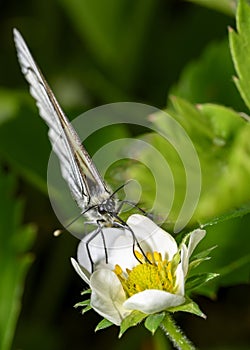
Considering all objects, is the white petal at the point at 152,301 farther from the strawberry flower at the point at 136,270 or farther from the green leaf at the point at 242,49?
the green leaf at the point at 242,49

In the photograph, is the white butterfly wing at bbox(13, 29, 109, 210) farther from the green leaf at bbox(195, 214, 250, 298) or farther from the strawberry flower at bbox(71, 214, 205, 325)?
the green leaf at bbox(195, 214, 250, 298)

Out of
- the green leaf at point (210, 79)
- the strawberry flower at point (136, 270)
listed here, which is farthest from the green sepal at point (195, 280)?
the green leaf at point (210, 79)

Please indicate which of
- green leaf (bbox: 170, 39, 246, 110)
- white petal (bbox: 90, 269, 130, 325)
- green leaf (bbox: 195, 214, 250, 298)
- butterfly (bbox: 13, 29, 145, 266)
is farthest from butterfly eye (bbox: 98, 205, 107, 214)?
green leaf (bbox: 170, 39, 246, 110)

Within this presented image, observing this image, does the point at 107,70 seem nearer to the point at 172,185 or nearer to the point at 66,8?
the point at 66,8

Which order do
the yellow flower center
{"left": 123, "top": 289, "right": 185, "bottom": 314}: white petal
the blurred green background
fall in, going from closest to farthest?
{"left": 123, "top": 289, "right": 185, "bottom": 314}: white petal
the yellow flower center
the blurred green background

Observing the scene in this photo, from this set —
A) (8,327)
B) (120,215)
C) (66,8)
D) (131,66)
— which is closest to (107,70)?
(131,66)

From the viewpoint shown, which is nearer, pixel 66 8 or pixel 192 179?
pixel 192 179

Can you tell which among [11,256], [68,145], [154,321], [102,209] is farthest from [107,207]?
[11,256]
